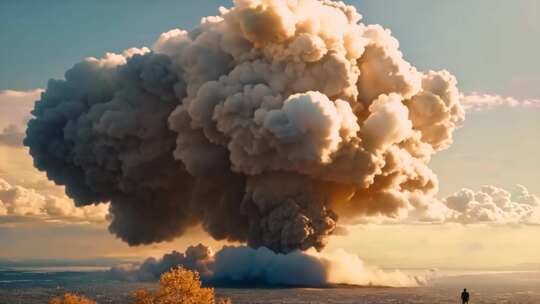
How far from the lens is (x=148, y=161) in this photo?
444 ft

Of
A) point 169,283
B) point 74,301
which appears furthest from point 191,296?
point 74,301

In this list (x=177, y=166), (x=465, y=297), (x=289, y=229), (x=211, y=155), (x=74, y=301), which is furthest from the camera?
(x=177, y=166)

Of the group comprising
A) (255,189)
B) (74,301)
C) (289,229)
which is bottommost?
(74,301)

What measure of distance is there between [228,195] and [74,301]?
7386 cm

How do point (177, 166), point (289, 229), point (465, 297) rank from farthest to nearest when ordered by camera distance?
point (177, 166)
point (289, 229)
point (465, 297)

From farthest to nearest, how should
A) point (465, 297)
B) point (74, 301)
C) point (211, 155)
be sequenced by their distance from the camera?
point (211, 155), point (74, 301), point (465, 297)

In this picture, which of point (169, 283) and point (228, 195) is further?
point (228, 195)

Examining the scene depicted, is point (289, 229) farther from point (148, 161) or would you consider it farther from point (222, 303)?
point (222, 303)

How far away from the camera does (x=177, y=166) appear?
141 meters

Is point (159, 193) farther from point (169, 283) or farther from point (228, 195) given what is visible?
point (169, 283)

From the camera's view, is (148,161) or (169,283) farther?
(148,161)

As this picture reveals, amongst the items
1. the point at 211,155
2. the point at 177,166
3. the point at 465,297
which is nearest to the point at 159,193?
the point at 177,166

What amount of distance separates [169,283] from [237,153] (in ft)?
187

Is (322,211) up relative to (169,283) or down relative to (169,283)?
up
